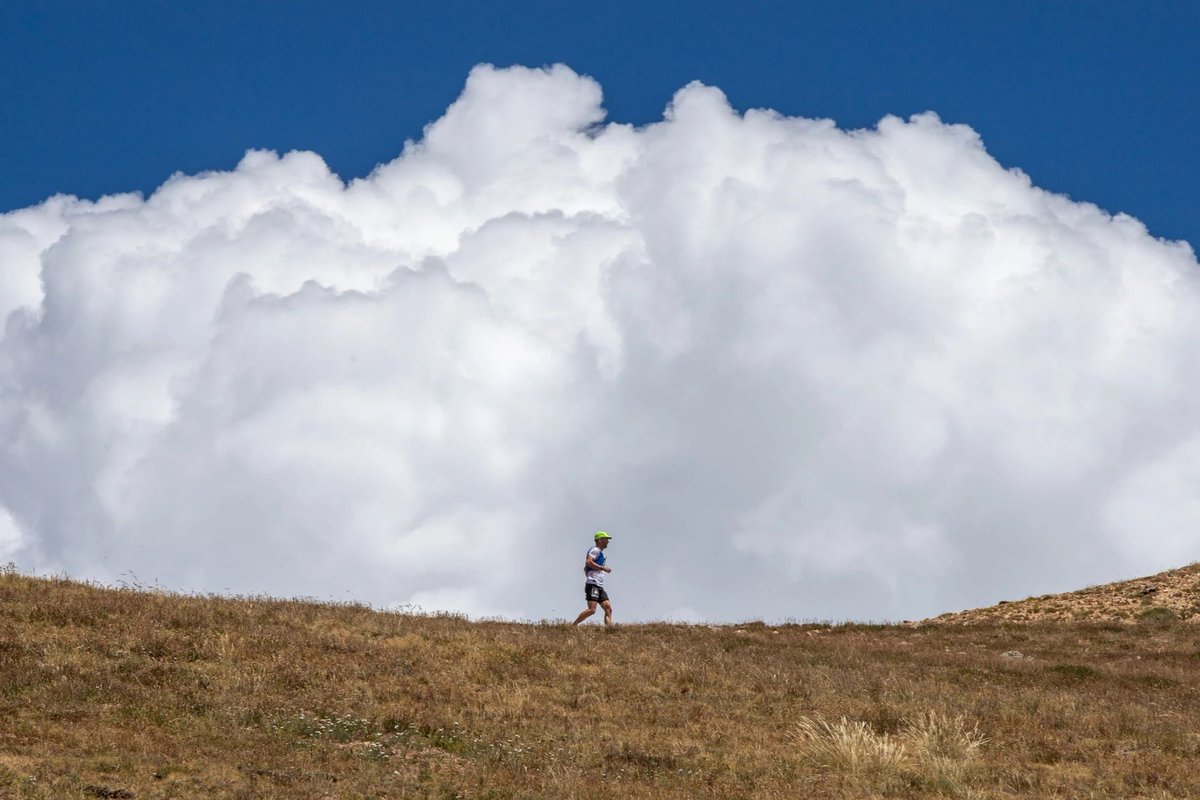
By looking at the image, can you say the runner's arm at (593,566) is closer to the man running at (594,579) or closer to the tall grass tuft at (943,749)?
the man running at (594,579)

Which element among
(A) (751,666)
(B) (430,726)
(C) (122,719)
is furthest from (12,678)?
(A) (751,666)

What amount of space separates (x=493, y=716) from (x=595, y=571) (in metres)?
9.77

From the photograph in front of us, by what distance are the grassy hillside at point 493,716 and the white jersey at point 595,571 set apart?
2.04m

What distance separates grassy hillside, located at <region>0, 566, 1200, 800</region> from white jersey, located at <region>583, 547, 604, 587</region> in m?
2.04

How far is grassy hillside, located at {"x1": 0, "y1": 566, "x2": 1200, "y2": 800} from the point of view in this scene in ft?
44.2

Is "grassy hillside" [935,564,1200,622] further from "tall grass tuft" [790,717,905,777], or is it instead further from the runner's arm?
"tall grass tuft" [790,717,905,777]

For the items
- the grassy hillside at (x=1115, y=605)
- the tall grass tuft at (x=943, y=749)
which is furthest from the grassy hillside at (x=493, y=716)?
the grassy hillside at (x=1115, y=605)

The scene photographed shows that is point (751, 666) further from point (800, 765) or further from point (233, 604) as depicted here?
point (233, 604)

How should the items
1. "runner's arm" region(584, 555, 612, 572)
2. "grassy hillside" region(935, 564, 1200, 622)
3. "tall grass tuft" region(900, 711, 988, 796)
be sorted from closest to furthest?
"tall grass tuft" region(900, 711, 988, 796), "runner's arm" region(584, 555, 612, 572), "grassy hillside" region(935, 564, 1200, 622)

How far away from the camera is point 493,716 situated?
16672 mm

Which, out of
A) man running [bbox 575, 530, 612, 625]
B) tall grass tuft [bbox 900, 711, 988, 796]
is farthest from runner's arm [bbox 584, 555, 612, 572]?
tall grass tuft [bbox 900, 711, 988, 796]

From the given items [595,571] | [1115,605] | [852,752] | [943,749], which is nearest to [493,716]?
[852,752]

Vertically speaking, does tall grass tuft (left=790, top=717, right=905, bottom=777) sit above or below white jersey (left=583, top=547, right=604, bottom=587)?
below

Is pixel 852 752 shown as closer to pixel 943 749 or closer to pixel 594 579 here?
pixel 943 749
